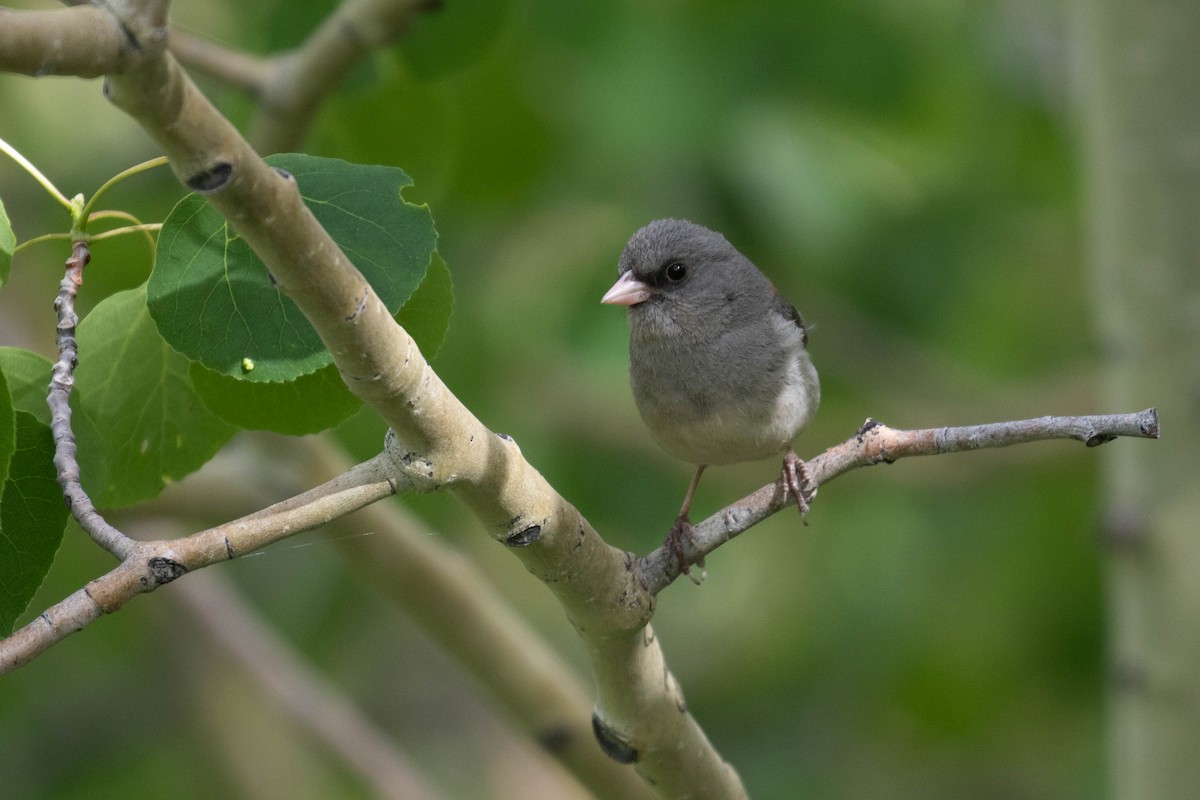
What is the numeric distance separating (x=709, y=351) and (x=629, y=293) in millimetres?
259

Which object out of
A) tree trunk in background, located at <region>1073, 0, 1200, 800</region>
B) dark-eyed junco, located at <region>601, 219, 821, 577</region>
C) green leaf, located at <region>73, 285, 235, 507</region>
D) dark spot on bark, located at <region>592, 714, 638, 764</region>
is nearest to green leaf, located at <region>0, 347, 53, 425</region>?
green leaf, located at <region>73, 285, 235, 507</region>

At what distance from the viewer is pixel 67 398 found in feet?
5.06

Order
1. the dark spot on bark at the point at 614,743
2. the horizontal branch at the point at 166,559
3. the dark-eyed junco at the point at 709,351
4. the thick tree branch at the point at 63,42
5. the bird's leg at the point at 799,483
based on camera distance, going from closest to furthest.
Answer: the thick tree branch at the point at 63,42, the horizontal branch at the point at 166,559, the bird's leg at the point at 799,483, the dark spot on bark at the point at 614,743, the dark-eyed junco at the point at 709,351

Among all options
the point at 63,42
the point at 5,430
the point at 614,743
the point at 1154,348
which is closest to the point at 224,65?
the point at 5,430

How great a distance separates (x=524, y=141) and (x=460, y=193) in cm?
33

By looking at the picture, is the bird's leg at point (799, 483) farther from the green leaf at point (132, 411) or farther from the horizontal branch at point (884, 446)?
the green leaf at point (132, 411)

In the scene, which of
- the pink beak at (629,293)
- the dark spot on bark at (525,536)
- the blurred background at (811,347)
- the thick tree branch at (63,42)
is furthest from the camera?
the blurred background at (811,347)

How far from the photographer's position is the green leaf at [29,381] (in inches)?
66.0

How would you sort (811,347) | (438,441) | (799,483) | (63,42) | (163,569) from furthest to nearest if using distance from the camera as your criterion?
(811,347), (799,483), (438,441), (163,569), (63,42)

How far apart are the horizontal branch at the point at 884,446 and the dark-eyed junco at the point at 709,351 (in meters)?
0.63

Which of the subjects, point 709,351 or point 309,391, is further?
point 709,351

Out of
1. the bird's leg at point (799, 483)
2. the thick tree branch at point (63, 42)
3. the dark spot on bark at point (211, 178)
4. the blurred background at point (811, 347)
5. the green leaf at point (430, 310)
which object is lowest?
the thick tree branch at point (63, 42)

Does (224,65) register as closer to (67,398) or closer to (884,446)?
(67,398)

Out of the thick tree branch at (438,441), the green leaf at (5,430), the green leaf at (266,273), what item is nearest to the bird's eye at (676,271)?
the thick tree branch at (438,441)
